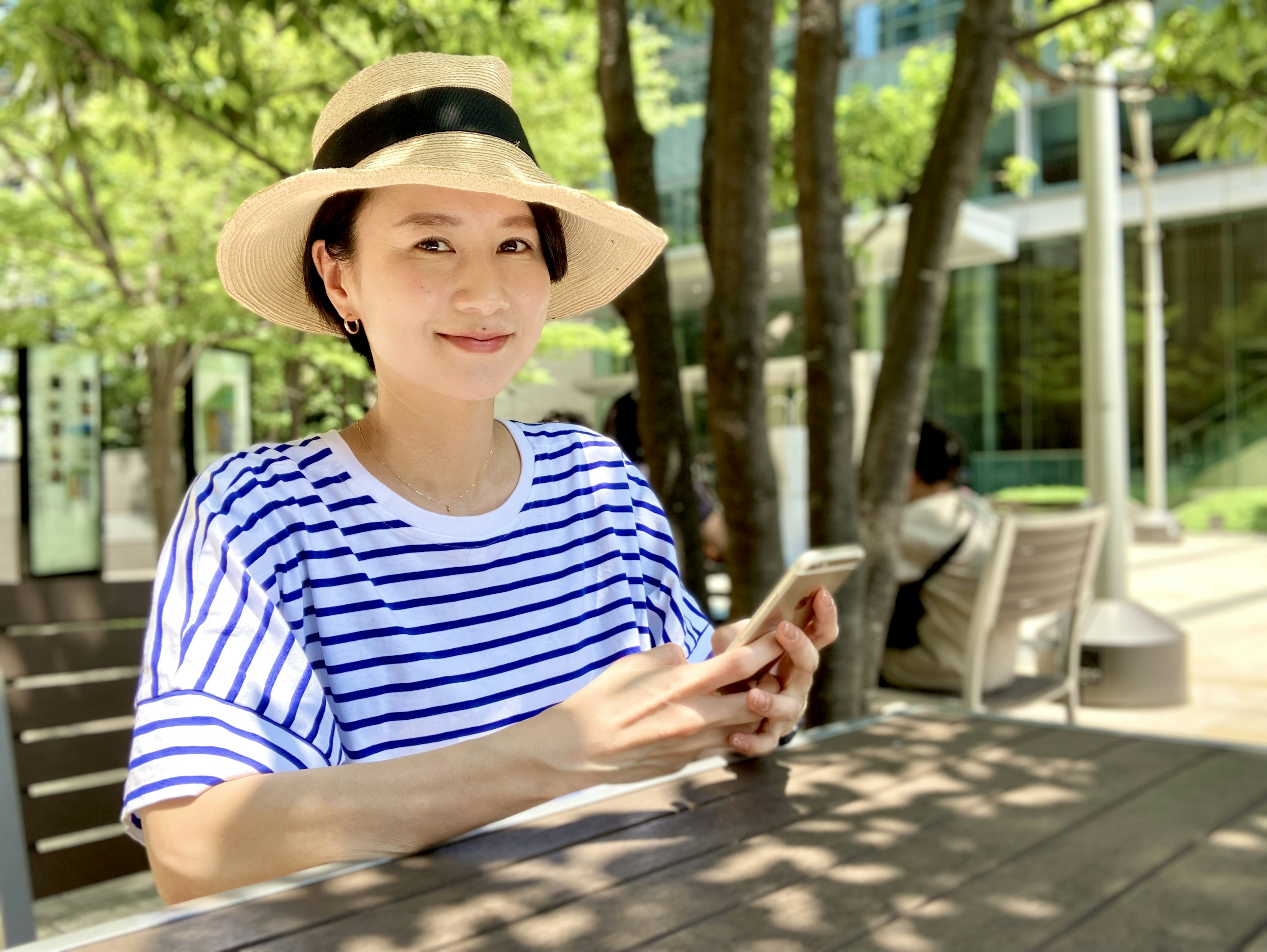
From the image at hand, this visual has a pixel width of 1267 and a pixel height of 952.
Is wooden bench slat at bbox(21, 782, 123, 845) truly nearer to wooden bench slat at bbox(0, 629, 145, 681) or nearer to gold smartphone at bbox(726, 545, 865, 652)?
wooden bench slat at bbox(0, 629, 145, 681)

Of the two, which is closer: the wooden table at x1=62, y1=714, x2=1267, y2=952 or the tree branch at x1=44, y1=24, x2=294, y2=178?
the wooden table at x1=62, y1=714, x2=1267, y2=952

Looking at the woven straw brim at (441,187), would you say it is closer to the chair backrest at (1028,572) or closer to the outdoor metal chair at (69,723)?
the outdoor metal chair at (69,723)

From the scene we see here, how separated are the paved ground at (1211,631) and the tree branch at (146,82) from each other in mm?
2824

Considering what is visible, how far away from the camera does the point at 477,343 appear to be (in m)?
1.54

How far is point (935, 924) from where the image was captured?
124 cm

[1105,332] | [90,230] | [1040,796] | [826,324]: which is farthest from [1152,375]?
[1040,796]

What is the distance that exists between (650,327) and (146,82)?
1914 millimetres

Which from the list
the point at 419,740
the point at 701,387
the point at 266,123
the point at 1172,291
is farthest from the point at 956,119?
the point at 1172,291

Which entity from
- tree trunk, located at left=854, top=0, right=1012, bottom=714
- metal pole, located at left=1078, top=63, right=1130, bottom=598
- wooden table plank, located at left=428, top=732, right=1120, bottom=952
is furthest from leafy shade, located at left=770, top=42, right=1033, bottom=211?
wooden table plank, located at left=428, top=732, right=1120, bottom=952

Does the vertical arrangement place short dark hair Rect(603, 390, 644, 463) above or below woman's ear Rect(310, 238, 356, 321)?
below

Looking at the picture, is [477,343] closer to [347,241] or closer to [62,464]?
[347,241]

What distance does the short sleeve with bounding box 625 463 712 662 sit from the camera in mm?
1889

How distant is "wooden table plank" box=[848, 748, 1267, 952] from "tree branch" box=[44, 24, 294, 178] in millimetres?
2671

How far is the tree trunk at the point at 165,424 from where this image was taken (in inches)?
424
